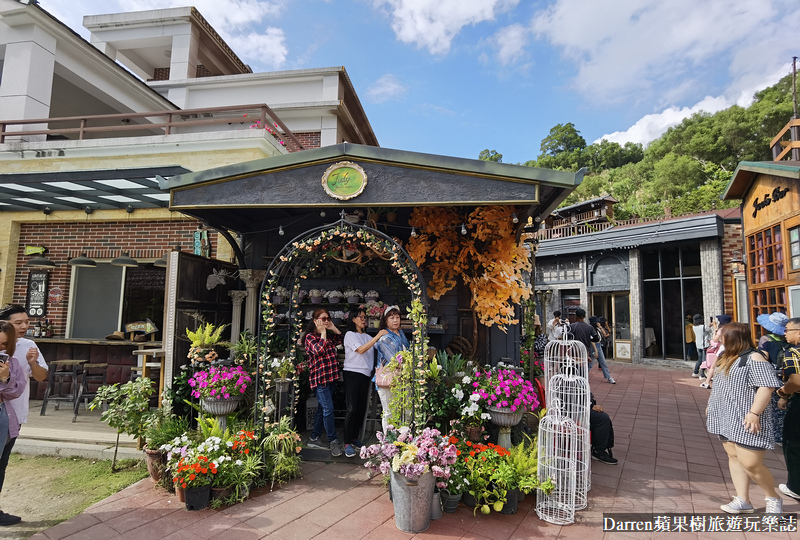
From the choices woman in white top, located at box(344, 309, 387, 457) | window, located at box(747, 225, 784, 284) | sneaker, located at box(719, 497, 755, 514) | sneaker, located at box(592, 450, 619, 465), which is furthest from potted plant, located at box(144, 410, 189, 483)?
window, located at box(747, 225, 784, 284)

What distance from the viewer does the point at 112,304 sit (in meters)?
8.25

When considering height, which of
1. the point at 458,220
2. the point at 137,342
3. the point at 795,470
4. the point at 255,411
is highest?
the point at 458,220

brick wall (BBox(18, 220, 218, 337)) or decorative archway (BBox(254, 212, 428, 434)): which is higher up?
brick wall (BBox(18, 220, 218, 337))

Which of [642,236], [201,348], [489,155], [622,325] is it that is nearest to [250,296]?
[201,348]

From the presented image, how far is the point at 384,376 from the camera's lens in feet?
14.5

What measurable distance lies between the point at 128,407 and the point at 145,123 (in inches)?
421

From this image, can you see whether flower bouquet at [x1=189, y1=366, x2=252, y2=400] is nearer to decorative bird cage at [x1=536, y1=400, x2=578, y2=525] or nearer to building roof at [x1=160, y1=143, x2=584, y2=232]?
building roof at [x1=160, y1=143, x2=584, y2=232]

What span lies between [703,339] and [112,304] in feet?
45.3

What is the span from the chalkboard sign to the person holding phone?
5862mm

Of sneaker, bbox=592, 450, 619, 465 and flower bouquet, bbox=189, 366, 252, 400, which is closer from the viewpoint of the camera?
flower bouquet, bbox=189, 366, 252, 400

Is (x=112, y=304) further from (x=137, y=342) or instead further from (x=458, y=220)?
(x=458, y=220)

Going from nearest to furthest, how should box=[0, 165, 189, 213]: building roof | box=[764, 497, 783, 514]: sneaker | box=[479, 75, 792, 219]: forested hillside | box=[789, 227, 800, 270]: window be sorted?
box=[764, 497, 783, 514]: sneaker
box=[0, 165, 189, 213]: building roof
box=[789, 227, 800, 270]: window
box=[479, 75, 792, 219]: forested hillside

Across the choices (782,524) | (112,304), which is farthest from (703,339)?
(112,304)

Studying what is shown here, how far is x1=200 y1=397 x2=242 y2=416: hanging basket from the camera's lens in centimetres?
445
